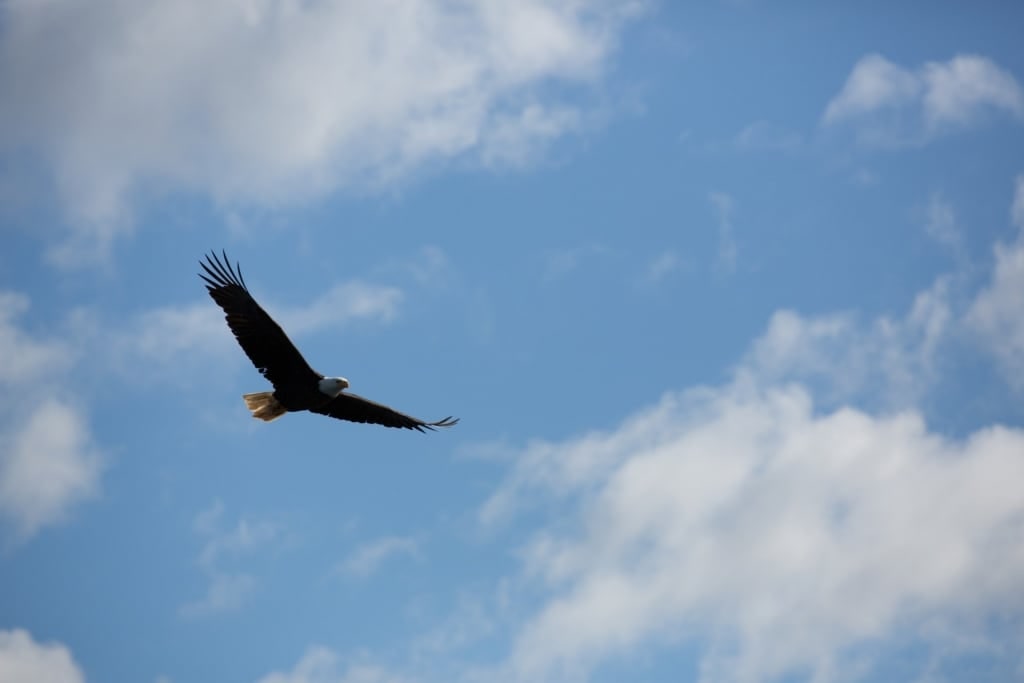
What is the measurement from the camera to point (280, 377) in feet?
92.2

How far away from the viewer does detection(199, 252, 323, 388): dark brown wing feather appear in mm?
26938

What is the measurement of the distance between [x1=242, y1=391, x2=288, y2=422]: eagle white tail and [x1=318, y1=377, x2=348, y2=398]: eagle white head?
1.15m

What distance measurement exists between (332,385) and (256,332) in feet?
6.10

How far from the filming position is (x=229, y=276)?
1059 inches

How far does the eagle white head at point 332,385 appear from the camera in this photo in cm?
2805

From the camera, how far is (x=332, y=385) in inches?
1105

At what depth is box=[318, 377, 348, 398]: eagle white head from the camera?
28047 millimetres

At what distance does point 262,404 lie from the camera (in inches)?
1132

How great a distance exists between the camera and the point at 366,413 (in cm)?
2977

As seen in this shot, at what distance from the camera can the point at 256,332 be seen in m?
27.2

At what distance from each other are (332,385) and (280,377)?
3.35 ft

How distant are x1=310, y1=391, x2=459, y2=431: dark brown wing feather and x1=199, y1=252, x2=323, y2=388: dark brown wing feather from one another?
133cm

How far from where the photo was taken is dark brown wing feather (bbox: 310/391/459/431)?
29172mm

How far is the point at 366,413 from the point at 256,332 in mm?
3514
